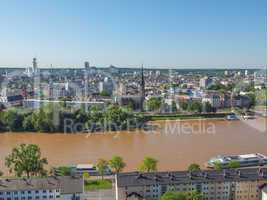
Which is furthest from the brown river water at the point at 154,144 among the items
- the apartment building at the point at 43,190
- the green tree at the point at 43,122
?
the apartment building at the point at 43,190

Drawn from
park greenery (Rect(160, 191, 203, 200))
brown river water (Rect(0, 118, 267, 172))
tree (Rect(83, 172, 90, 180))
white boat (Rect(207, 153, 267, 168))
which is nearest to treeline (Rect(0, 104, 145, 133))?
brown river water (Rect(0, 118, 267, 172))

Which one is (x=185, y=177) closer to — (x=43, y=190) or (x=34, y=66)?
(x=43, y=190)

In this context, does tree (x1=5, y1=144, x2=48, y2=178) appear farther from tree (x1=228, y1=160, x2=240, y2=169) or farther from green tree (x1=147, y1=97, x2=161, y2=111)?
green tree (x1=147, y1=97, x2=161, y2=111)

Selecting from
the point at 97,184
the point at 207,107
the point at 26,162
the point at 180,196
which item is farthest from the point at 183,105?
the point at 180,196

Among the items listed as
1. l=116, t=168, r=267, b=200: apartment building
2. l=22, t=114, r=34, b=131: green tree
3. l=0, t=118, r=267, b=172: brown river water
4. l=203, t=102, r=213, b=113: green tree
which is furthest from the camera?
l=203, t=102, r=213, b=113: green tree

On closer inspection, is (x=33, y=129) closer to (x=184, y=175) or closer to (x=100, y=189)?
(x=100, y=189)

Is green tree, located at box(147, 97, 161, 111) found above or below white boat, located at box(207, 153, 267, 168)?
above

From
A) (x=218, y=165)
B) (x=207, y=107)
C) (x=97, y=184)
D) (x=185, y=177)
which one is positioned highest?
(x=207, y=107)
